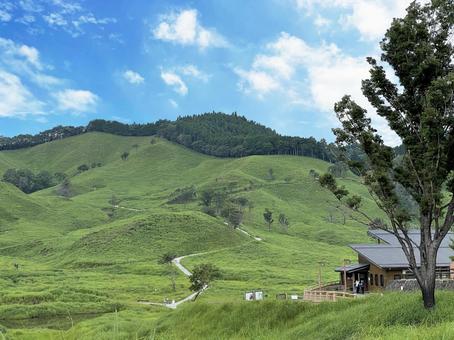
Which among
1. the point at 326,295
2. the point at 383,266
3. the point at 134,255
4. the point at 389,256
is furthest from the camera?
the point at 134,255

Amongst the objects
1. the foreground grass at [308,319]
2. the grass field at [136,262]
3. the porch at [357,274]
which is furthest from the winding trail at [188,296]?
the foreground grass at [308,319]

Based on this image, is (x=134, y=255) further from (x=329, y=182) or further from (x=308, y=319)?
(x=329, y=182)

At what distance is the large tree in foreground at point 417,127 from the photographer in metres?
24.6

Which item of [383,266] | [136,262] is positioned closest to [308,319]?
[383,266]

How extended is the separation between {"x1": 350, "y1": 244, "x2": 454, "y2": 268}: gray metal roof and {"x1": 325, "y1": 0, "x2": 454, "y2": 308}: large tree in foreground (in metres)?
22.8

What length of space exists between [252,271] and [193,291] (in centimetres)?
2278

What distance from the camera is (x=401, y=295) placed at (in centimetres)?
2962

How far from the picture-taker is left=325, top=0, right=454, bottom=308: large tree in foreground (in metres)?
24.6

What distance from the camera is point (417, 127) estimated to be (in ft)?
87.5

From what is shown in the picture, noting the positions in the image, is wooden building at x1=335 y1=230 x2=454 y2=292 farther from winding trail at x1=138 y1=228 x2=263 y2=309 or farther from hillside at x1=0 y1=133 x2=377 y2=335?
winding trail at x1=138 y1=228 x2=263 y2=309

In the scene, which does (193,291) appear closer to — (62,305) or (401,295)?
(62,305)

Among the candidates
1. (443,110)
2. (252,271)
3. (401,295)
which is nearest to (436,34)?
(443,110)

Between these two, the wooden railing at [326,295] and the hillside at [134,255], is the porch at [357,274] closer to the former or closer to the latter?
the wooden railing at [326,295]

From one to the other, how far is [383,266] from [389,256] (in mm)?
2902
